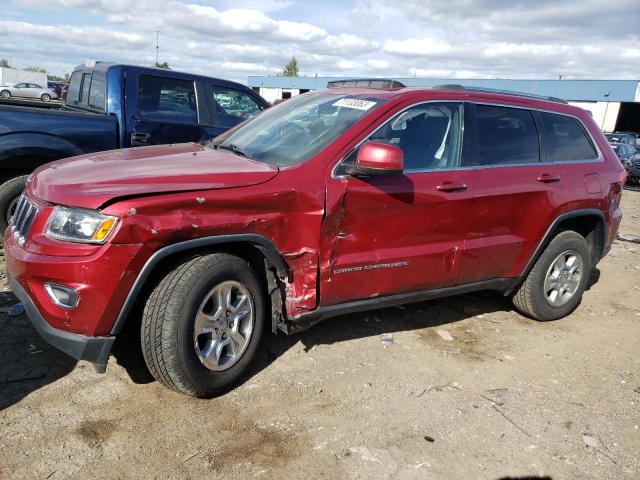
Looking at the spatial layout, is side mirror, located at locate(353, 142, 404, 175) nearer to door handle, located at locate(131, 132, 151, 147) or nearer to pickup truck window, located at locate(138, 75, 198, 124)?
door handle, located at locate(131, 132, 151, 147)

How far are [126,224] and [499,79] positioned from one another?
43598mm

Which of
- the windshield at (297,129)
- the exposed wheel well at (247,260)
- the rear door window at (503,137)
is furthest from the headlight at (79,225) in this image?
the rear door window at (503,137)

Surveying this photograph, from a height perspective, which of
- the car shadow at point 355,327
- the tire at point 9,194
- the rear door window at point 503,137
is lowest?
the car shadow at point 355,327

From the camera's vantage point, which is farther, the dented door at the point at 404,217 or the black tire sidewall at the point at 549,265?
the black tire sidewall at the point at 549,265

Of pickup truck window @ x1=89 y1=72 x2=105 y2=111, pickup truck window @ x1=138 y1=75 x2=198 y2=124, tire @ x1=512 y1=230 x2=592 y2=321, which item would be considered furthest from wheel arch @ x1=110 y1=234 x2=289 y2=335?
pickup truck window @ x1=89 y1=72 x2=105 y2=111

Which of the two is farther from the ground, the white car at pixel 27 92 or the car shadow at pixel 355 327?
the white car at pixel 27 92

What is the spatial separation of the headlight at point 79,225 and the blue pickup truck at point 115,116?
2.80 m

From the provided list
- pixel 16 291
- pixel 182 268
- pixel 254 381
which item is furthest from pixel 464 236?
pixel 16 291

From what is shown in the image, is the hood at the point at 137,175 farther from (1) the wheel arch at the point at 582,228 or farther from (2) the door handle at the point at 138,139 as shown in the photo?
(1) the wheel arch at the point at 582,228

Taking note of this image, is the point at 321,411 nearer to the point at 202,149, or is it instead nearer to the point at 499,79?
the point at 202,149

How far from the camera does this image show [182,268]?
2961mm

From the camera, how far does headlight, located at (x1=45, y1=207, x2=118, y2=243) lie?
267 centimetres

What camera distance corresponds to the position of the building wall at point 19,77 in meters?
50.8

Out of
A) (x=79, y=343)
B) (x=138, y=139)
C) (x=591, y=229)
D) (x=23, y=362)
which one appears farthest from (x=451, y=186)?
(x=138, y=139)
